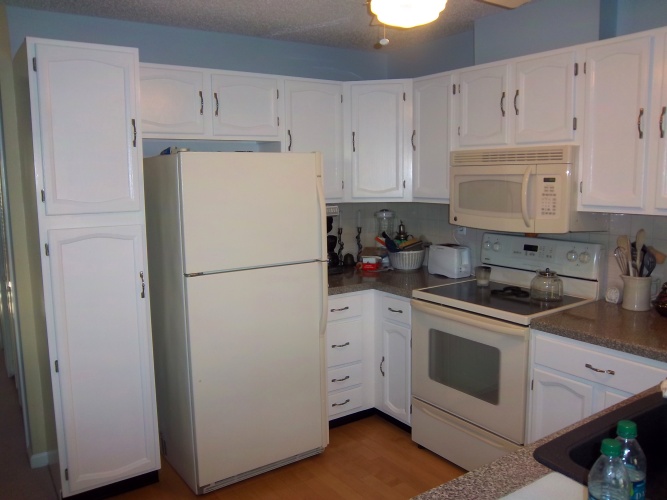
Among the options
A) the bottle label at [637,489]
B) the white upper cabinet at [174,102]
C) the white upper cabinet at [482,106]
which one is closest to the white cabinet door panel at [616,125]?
the white upper cabinet at [482,106]

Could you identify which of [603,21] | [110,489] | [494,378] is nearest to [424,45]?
[603,21]

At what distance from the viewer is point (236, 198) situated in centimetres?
265

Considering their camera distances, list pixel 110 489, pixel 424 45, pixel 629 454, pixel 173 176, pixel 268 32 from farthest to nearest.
→ pixel 424 45 → pixel 268 32 → pixel 110 489 → pixel 173 176 → pixel 629 454

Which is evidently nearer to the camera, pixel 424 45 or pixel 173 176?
pixel 173 176

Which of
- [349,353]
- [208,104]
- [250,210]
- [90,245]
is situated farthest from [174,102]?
[349,353]

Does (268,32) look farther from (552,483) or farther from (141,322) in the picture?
(552,483)

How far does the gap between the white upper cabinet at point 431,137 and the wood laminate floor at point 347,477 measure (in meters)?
1.49

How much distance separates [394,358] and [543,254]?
1.04 metres

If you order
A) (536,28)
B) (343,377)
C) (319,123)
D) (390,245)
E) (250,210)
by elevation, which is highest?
(536,28)

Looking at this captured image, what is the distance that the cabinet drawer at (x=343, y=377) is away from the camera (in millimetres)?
3340

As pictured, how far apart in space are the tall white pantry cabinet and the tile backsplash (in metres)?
1.71

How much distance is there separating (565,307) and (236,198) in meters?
1.66

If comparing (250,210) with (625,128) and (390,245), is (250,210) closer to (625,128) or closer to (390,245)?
(390,245)

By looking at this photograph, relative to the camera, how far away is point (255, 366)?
2812 millimetres
